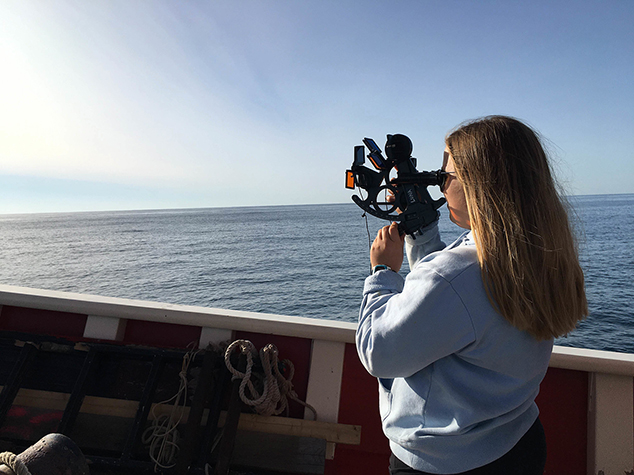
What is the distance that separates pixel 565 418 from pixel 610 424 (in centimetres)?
17

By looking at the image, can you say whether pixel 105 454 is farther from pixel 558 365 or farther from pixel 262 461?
pixel 558 365

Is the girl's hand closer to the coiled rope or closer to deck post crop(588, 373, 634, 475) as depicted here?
the coiled rope

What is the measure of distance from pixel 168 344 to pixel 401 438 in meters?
1.50

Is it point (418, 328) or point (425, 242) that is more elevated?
point (425, 242)

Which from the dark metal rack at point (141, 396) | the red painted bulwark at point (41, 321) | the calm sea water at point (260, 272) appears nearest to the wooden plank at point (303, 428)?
the dark metal rack at point (141, 396)

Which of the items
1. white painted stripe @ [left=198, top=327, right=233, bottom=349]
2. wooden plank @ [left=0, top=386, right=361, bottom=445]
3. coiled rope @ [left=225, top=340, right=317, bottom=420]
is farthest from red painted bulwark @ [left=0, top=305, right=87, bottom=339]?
coiled rope @ [left=225, top=340, right=317, bottom=420]

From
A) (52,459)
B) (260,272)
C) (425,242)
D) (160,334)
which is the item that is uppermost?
(425,242)

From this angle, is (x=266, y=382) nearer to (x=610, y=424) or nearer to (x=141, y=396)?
(x=141, y=396)

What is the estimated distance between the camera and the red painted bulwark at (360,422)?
1825mm

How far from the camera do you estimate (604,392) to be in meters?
1.77

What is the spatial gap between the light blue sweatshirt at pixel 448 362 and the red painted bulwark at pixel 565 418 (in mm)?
1090

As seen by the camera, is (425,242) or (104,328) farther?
(104,328)

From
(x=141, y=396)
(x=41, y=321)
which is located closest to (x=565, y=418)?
(x=141, y=396)

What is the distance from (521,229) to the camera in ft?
2.53
